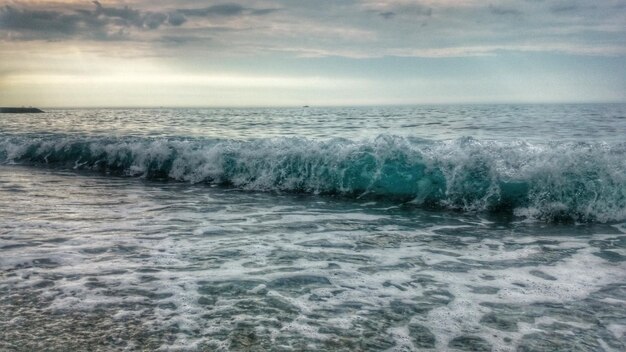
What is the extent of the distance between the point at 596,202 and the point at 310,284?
6.64 metres

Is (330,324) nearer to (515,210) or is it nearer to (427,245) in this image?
(427,245)

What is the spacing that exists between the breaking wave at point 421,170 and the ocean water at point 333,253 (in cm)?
4

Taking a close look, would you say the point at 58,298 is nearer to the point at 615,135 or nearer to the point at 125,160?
the point at 125,160

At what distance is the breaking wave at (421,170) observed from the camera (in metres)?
9.50

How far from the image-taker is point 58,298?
15.0 feet

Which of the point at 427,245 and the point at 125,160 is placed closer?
the point at 427,245

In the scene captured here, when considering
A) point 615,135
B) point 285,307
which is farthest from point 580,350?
point 615,135

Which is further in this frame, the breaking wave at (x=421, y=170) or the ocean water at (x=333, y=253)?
the breaking wave at (x=421, y=170)

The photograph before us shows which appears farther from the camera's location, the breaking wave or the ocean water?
the breaking wave

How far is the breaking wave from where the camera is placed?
9500 millimetres

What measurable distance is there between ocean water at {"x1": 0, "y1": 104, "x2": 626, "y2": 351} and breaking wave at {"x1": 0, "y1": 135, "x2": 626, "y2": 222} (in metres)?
0.04

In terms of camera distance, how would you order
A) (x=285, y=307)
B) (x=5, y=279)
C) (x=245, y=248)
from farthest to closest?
(x=245, y=248), (x=5, y=279), (x=285, y=307)

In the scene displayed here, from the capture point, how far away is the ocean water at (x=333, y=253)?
397 cm

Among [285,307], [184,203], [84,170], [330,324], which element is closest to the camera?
[330,324]
